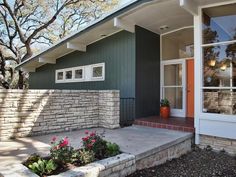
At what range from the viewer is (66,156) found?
10.8 feet

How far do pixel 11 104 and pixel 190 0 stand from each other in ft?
15.4

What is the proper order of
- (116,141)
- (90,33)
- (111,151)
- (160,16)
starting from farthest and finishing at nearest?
(90,33) → (160,16) → (116,141) → (111,151)

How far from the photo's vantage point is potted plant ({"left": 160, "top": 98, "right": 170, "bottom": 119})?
24.0 feet

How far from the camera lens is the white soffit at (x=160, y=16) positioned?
18.9 ft

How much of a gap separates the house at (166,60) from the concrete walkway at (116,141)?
946mm

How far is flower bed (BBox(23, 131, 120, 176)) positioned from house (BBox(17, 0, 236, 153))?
275 cm

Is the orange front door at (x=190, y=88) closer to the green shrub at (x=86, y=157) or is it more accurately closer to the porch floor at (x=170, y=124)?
the porch floor at (x=170, y=124)

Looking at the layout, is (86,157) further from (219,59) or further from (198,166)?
(219,59)

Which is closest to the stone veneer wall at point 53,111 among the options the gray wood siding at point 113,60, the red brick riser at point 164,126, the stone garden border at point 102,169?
the red brick riser at point 164,126

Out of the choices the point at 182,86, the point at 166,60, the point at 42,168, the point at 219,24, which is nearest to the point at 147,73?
the point at 166,60

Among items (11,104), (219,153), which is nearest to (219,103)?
(219,153)

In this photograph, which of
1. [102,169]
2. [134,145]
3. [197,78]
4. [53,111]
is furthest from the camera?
[53,111]

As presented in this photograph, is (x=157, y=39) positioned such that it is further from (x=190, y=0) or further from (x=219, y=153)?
(x=219, y=153)

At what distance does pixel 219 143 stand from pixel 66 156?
3652 mm
